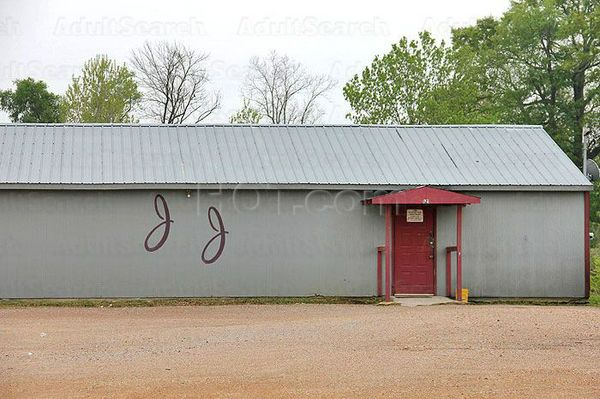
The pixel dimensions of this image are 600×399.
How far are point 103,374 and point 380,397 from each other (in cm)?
302

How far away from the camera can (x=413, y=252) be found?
64.1ft

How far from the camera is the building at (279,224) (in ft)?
61.7

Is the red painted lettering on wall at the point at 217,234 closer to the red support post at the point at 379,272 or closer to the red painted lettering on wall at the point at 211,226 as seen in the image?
the red painted lettering on wall at the point at 211,226

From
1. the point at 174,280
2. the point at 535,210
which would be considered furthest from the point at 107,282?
the point at 535,210

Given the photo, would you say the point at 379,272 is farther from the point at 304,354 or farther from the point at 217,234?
the point at 304,354

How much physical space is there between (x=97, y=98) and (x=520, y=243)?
30192 mm

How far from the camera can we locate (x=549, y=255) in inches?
776

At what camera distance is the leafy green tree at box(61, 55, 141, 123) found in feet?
148

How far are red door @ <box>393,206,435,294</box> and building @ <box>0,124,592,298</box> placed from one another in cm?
2

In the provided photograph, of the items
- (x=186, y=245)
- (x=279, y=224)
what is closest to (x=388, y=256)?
(x=279, y=224)

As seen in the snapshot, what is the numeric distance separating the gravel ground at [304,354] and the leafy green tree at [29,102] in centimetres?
2748

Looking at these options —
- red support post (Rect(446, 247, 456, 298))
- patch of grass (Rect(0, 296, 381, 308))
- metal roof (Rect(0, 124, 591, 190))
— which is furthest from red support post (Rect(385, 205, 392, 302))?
red support post (Rect(446, 247, 456, 298))

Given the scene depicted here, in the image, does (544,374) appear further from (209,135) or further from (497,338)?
(209,135)

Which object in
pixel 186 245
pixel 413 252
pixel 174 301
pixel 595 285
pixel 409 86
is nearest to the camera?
pixel 174 301
